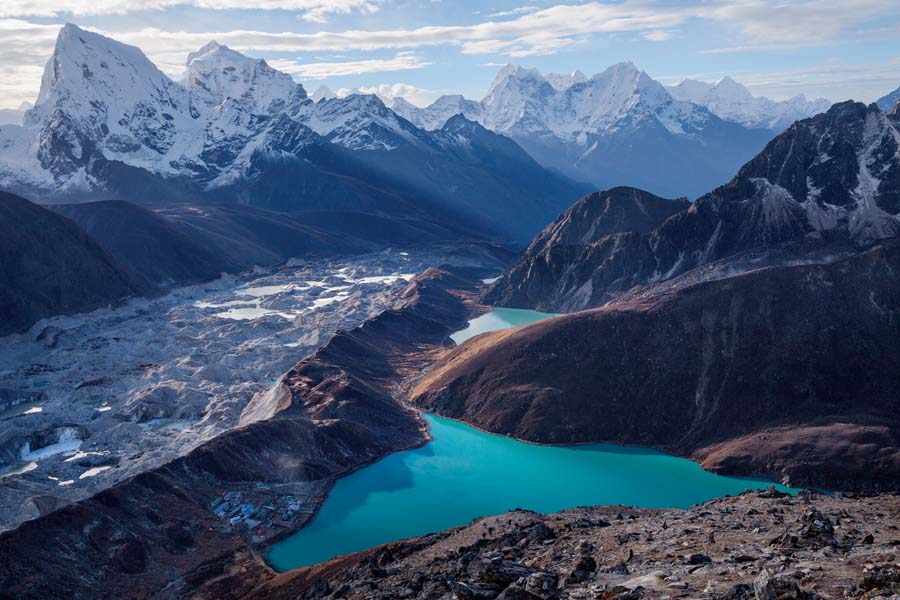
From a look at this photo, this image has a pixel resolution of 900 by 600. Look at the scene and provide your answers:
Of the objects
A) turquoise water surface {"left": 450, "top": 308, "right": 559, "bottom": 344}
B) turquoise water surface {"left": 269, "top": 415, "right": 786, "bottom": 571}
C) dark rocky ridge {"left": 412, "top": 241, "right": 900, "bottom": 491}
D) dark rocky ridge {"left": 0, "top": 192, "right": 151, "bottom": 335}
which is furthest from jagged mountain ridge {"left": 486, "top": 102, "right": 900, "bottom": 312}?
dark rocky ridge {"left": 0, "top": 192, "right": 151, "bottom": 335}

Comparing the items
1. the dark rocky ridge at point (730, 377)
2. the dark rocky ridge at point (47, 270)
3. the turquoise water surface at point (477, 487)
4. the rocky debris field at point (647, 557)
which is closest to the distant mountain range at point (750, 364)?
the dark rocky ridge at point (730, 377)

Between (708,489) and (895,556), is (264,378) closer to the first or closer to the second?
(708,489)

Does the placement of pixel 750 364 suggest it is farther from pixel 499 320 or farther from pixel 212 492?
pixel 499 320

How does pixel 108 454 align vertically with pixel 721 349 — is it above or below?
below

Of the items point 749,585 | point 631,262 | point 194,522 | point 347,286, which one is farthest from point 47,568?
point 347,286

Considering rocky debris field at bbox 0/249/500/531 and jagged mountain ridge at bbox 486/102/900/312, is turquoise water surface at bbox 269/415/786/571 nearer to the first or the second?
rocky debris field at bbox 0/249/500/531

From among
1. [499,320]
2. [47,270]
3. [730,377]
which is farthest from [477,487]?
[47,270]

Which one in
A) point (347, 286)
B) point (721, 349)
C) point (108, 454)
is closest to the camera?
point (108, 454)

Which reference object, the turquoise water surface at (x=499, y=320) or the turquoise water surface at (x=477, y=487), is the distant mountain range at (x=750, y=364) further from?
the turquoise water surface at (x=499, y=320)
